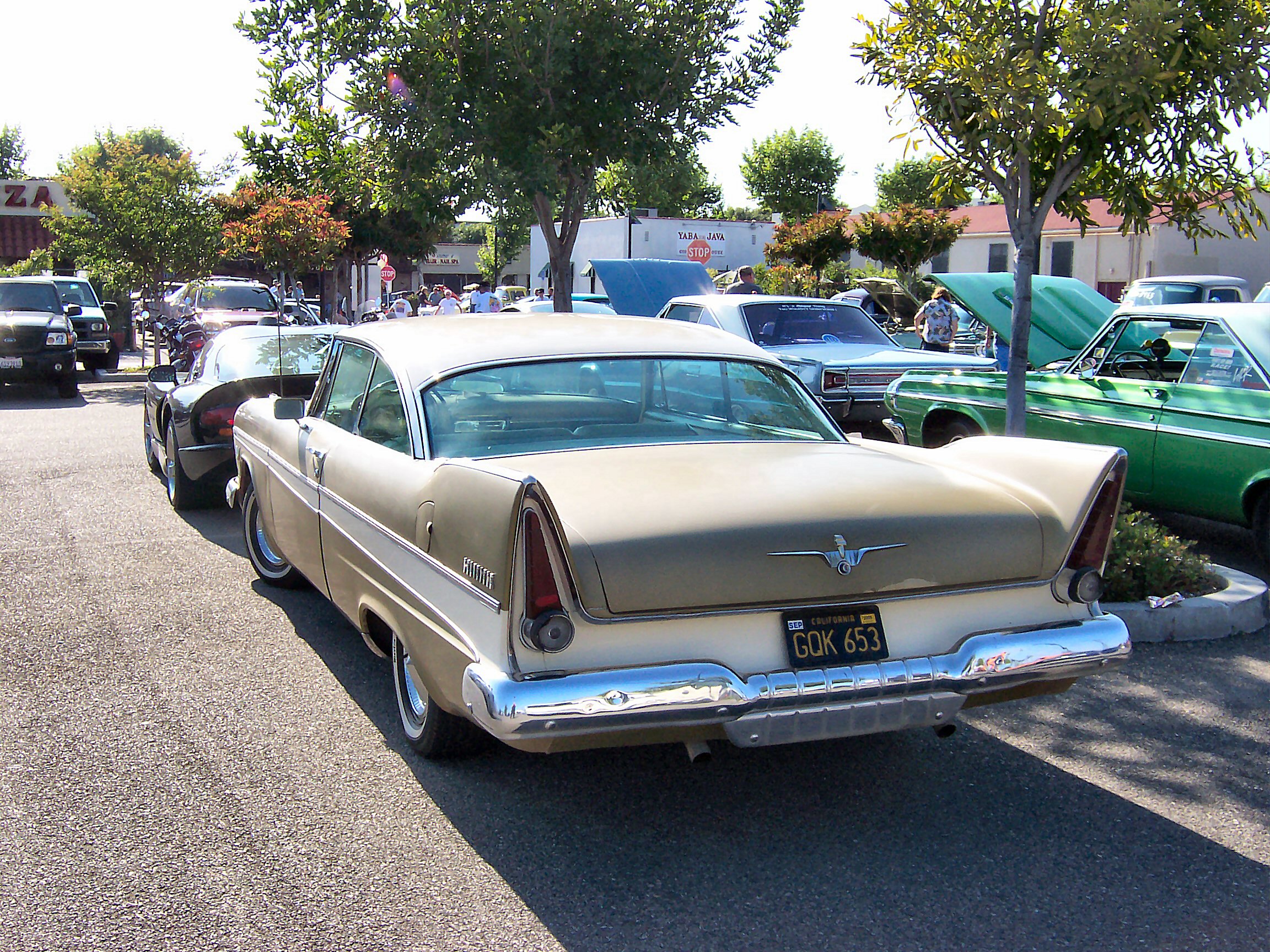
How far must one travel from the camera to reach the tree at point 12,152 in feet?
218

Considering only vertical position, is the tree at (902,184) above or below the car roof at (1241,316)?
above

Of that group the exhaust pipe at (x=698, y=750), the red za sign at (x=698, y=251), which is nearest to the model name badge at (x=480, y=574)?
the exhaust pipe at (x=698, y=750)

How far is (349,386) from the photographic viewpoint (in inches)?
200

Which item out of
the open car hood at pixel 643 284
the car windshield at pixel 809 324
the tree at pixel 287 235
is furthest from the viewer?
the tree at pixel 287 235

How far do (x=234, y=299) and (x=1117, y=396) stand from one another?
17944mm

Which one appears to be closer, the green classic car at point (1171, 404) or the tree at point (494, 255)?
the green classic car at point (1171, 404)

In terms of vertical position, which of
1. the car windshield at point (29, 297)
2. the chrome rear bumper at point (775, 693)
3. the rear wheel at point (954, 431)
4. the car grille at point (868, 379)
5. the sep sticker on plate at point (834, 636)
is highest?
the car windshield at point (29, 297)

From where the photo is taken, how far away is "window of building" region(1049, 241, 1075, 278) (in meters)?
37.6

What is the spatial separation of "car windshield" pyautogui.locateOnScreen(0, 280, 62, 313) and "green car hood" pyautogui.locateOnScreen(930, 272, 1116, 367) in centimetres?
1577

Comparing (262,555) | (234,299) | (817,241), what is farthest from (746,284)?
(817,241)

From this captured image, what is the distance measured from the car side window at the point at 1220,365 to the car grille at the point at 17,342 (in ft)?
55.0

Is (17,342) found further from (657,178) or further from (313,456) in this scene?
(313,456)

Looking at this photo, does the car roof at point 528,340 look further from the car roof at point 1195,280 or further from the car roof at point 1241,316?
the car roof at point 1195,280

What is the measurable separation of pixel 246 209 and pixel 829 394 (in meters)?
30.0
